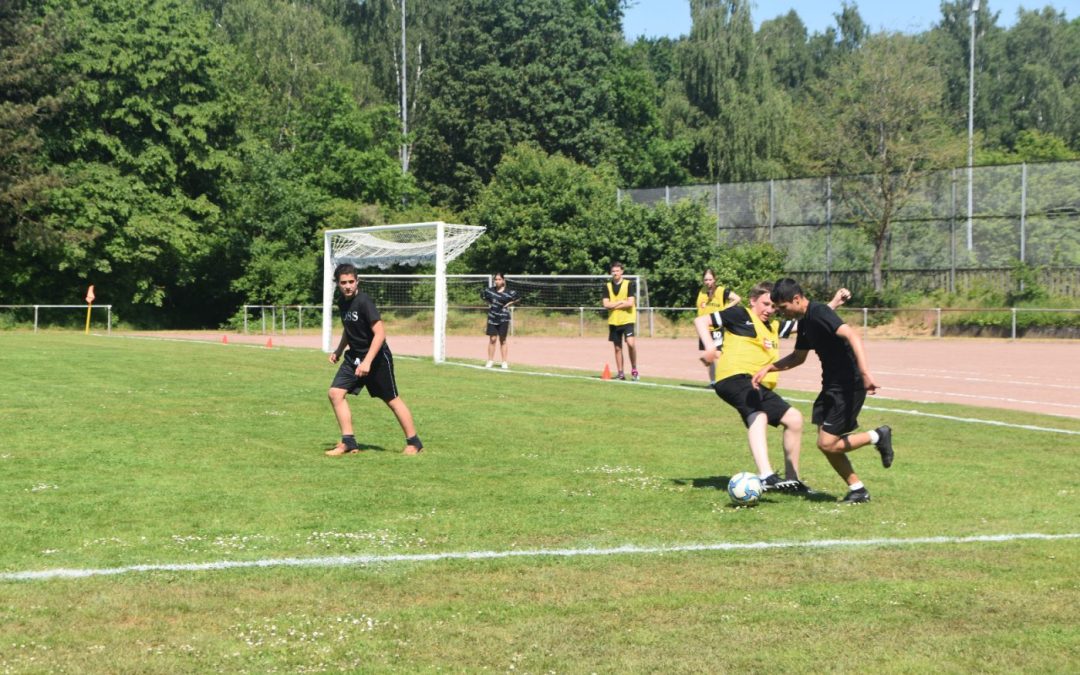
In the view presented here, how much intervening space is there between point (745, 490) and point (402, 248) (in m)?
24.1

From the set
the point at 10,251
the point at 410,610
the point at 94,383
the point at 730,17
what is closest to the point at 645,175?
the point at 730,17

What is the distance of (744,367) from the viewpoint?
10.2m

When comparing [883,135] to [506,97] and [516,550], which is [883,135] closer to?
[506,97]

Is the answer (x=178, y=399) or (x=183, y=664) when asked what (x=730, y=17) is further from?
(x=183, y=664)

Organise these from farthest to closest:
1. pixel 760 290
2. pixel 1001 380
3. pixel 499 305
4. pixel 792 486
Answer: pixel 499 305
pixel 1001 380
pixel 760 290
pixel 792 486

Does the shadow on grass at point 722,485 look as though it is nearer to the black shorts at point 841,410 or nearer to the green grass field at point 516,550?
the green grass field at point 516,550

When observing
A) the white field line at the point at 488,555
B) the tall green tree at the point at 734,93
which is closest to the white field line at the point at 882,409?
the white field line at the point at 488,555

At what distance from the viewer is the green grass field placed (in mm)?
5566

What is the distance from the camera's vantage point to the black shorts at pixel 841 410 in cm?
936

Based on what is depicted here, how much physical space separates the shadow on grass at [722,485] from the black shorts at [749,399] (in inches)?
23.1

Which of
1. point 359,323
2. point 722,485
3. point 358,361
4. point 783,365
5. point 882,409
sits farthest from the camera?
point 882,409

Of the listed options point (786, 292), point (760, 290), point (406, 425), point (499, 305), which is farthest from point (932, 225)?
point (786, 292)

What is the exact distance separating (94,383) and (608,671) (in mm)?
16651

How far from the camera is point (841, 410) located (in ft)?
30.7
